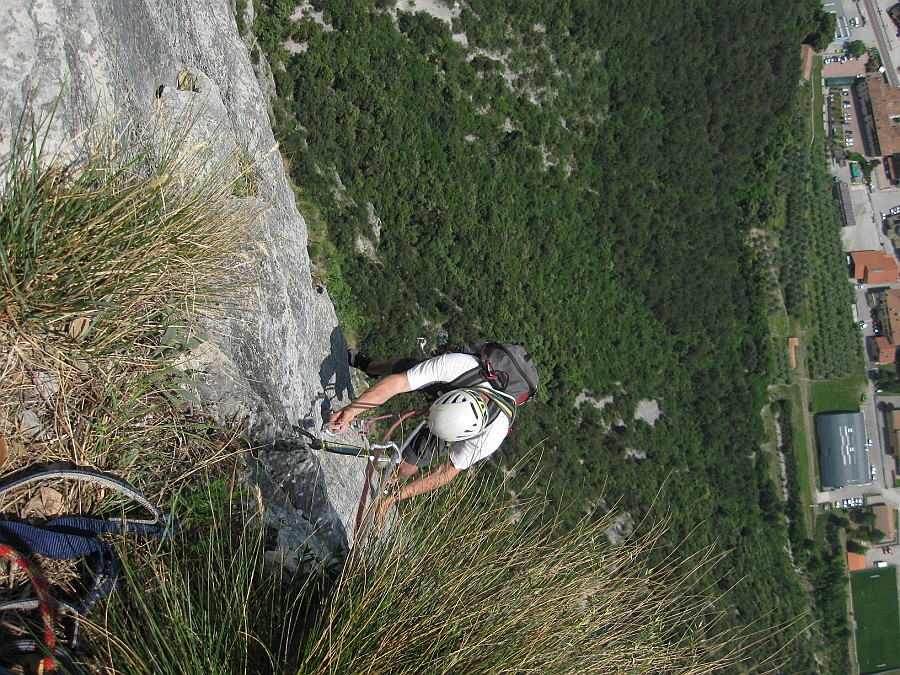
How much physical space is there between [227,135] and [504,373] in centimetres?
481

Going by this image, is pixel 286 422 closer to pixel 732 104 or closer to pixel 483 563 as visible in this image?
pixel 483 563

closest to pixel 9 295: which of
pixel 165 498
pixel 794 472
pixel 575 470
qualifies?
pixel 165 498

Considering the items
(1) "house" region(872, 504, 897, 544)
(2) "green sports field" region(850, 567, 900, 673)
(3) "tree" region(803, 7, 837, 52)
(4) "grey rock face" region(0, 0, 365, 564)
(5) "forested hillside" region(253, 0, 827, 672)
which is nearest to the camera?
(4) "grey rock face" region(0, 0, 365, 564)

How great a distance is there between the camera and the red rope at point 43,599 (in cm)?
273

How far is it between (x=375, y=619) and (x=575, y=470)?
26387 millimetres

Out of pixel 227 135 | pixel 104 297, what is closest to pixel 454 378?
pixel 104 297

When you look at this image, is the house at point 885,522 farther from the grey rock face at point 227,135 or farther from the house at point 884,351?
the grey rock face at point 227,135

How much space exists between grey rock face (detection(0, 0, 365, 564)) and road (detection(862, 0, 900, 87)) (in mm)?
47182

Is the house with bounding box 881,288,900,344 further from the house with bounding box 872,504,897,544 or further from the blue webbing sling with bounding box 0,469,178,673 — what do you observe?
the blue webbing sling with bounding box 0,469,178,673

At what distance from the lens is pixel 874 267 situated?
3941 cm

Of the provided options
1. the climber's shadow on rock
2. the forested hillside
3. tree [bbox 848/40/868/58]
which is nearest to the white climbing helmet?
the climber's shadow on rock

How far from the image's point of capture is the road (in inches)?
1607

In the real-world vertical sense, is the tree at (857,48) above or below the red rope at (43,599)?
above

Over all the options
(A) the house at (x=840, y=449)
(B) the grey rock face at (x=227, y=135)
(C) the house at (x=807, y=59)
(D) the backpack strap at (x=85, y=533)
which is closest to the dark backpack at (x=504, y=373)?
(B) the grey rock face at (x=227, y=135)
